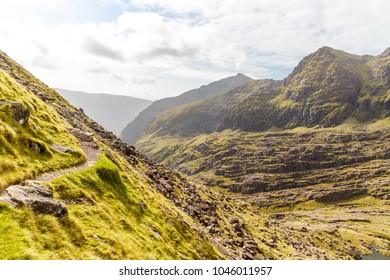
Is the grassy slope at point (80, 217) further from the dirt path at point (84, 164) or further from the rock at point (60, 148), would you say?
the rock at point (60, 148)

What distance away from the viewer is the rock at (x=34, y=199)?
93.7 feet

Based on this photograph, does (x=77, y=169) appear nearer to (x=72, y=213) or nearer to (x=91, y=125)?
(x=72, y=213)

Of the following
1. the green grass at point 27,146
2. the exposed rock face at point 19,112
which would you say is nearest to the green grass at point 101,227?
the green grass at point 27,146

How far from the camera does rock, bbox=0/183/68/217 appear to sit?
93.7 feet

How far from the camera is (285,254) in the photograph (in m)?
99.7

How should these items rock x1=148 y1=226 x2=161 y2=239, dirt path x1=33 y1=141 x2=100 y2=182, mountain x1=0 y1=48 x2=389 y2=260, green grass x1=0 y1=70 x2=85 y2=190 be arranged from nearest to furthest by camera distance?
mountain x1=0 y1=48 x2=389 y2=260
green grass x1=0 y1=70 x2=85 y2=190
dirt path x1=33 y1=141 x2=100 y2=182
rock x1=148 y1=226 x2=161 y2=239

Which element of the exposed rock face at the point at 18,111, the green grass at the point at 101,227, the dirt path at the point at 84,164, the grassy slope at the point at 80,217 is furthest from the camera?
the exposed rock face at the point at 18,111

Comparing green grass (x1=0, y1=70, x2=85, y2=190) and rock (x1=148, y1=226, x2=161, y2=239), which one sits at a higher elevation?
green grass (x1=0, y1=70, x2=85, y2=190)

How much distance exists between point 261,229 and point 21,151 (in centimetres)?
A: 9825

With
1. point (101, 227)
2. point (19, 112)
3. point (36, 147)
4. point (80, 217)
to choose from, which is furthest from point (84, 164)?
point (101, 227)

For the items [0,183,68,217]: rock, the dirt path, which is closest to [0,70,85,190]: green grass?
the dirt path

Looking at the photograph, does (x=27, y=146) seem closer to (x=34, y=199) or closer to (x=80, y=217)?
(x=34, y=199)

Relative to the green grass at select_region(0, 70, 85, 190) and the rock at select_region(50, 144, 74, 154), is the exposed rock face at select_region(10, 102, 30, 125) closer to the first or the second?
the green grass at select_region(0, 70, 85, 190)
